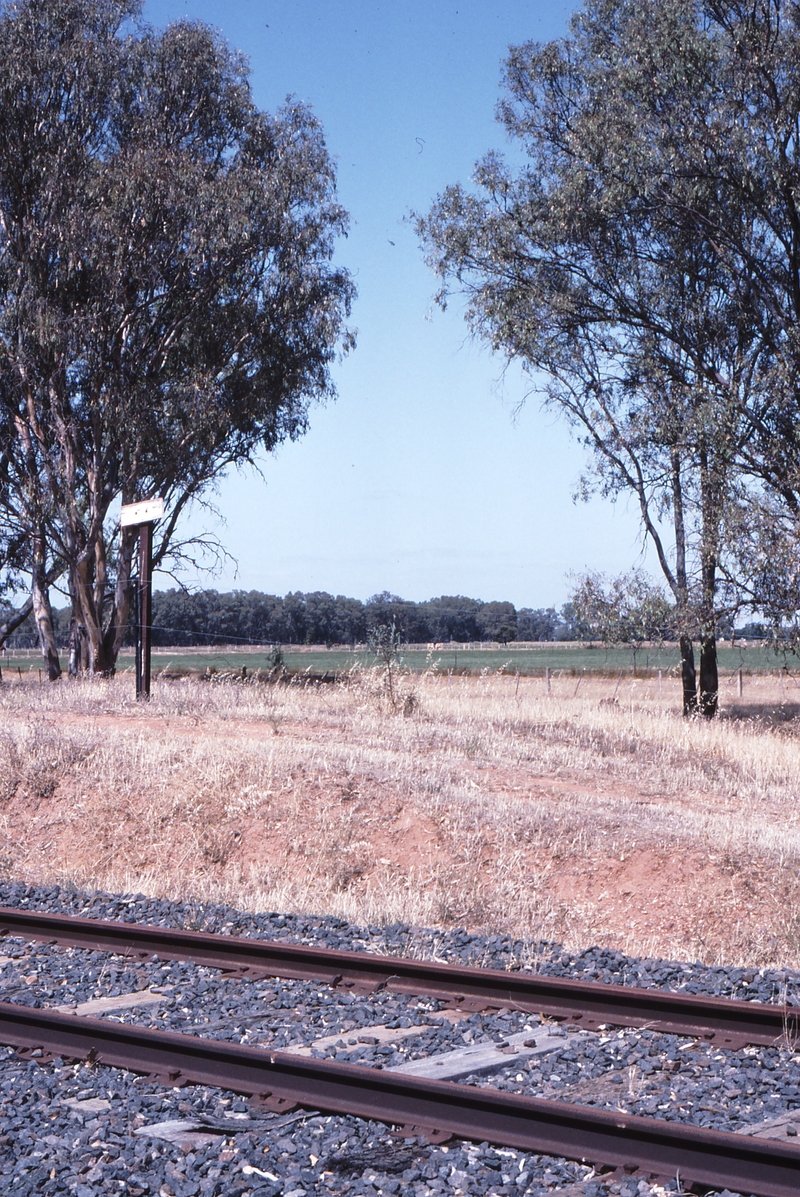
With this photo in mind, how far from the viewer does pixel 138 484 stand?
28703 mm

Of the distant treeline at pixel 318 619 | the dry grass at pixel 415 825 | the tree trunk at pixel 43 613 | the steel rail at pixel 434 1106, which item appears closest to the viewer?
the steel rail at pixel 434 1106

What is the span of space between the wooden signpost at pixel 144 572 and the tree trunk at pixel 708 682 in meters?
12.5

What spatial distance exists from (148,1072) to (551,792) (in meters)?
8.07

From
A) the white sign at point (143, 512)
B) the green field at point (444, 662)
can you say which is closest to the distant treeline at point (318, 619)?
the green field at point (444, 662)

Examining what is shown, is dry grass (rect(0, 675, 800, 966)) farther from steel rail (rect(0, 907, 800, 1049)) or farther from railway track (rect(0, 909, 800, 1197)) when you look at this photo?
railway track (rect(0, 909, 800, 1197))

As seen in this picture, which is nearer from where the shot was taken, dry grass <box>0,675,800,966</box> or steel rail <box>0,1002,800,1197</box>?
steel rail <box>0,1002,800,1197</box>

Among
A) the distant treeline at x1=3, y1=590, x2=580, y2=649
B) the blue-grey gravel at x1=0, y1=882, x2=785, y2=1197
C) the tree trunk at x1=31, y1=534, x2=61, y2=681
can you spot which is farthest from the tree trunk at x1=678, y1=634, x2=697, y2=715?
the distant treeline at x1=3, y1=590, x2=580, y2=649

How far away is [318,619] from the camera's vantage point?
7988 centimetres

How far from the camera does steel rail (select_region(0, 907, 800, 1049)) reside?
18.9 ft

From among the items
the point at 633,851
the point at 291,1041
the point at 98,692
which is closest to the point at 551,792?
the point at 633,851

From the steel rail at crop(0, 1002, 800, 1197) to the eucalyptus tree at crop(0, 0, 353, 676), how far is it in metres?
22.8

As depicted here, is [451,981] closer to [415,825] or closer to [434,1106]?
[434,1106]

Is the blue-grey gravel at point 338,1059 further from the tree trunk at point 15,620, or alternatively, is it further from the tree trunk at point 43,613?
the tree trunk at point 15,620

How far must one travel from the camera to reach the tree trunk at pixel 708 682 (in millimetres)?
25859
